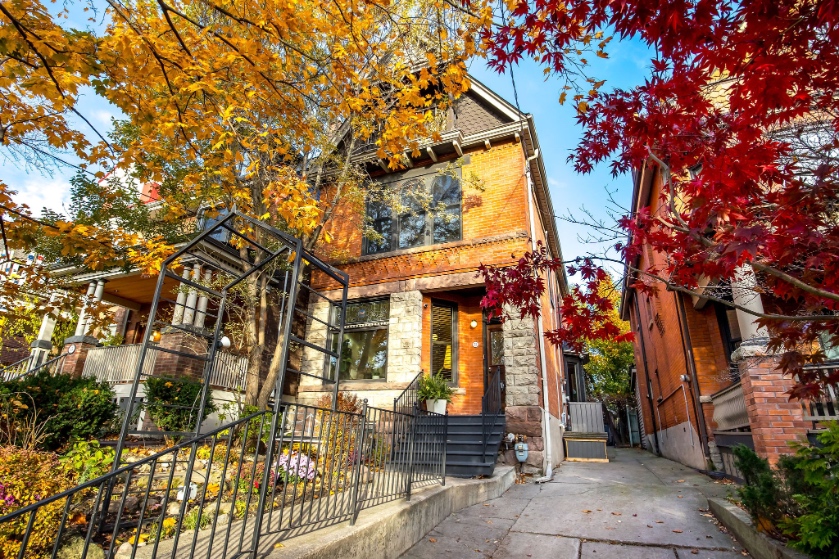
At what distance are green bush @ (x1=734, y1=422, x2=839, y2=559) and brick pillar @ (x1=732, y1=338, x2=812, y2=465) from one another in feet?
6.52

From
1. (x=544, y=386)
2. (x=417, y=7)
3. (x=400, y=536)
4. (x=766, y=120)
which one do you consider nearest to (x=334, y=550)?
(x=400, y=536)

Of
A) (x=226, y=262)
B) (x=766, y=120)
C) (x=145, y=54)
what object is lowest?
(x=766, y=120)

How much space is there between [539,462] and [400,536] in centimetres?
501

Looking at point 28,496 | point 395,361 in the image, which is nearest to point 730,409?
point 395,361

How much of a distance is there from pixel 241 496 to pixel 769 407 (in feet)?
23.2

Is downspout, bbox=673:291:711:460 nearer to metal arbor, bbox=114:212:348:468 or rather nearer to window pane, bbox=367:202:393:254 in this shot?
window pane, bbox=367:202:393:254

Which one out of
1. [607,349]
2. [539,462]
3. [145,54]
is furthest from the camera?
[607,349]

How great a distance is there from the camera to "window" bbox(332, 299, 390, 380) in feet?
34.4

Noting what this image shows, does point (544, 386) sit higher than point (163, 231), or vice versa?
point (163, 231)

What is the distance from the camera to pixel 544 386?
30.3 ft

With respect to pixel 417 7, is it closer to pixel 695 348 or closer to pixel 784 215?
pixel 784 215

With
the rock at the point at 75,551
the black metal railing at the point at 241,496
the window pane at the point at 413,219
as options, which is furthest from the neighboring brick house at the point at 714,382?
the window pane at the point at 413,219

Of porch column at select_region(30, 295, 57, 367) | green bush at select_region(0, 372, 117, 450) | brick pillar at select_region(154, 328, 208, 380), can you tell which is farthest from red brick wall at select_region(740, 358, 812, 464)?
porch column at select_region(30, 295, 57, 367)

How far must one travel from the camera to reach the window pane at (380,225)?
11.5m
